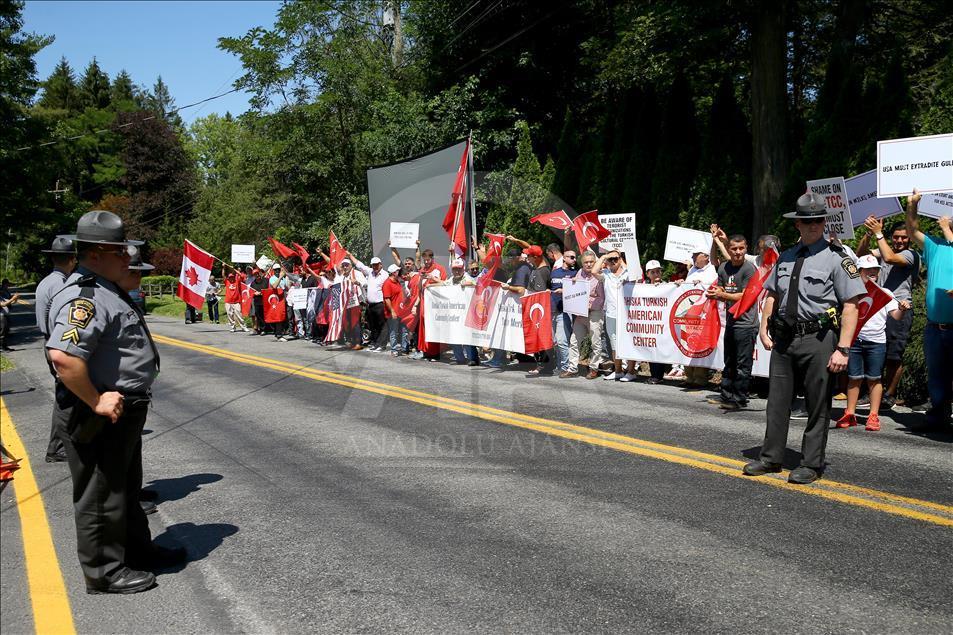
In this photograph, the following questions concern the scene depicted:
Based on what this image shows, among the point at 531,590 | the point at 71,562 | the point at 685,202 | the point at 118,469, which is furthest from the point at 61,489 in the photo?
the point at 685,202

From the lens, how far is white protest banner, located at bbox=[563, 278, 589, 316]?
12898 mm

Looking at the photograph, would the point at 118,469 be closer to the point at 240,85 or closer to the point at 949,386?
the point at 949,386

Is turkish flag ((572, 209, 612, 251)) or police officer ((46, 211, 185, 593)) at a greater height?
turkish flag ((572, 209, 612, 251))

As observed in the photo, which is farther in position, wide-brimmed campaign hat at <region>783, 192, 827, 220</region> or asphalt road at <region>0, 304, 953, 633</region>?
wide-brimmed campaign hat at <region>783, 192, 827, 220</region>

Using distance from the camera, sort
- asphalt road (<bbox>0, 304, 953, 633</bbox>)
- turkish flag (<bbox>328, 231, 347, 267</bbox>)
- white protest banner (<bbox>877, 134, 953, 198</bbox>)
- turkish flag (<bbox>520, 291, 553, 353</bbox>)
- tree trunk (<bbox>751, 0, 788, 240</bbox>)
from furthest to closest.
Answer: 1. turkish flag (<bbox>328, 231, 347, 267</bbox>)
2. tree trunk (<bbox>751, 0, 788, 240</bbox>)
3. turkish flag (<bbox>520, 291, 553, 353</bbox>)
4. white protest banner (<bbox>877, 134, 953, 198</bbox>)
5. asphalt road (<bbox>0, 304, 953, 633</bbox>)

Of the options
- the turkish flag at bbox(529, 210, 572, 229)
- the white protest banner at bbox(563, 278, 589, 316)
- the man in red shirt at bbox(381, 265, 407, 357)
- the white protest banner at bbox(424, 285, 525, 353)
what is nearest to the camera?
the white protest banner at bbox(563, 278, 589, 316)

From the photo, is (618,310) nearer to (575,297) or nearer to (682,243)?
(575,297)

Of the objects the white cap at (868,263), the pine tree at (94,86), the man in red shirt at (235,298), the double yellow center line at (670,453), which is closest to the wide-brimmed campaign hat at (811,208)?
the double yellow center line at (670,453)

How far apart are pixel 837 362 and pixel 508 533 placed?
2975 millimetres

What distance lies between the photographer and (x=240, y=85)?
34.2 metres

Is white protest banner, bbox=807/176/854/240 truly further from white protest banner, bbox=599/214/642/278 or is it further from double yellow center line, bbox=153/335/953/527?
double yellow center line, bbox=153/335/953/527

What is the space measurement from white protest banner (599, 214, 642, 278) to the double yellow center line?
4310 mm

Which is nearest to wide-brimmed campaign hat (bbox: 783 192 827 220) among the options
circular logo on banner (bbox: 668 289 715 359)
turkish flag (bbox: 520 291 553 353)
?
circular logo on banner (bbox: 668 289 715 359)

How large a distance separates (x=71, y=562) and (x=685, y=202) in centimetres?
1646
